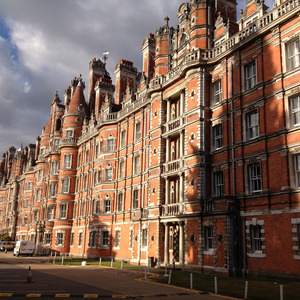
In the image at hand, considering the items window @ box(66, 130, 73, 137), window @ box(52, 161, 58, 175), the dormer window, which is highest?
the dormer window

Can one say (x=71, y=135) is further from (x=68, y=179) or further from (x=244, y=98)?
(x=244, y=98)

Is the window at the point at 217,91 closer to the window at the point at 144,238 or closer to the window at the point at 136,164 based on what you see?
the window at the point at 136,164

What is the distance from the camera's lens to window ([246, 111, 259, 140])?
89.8 ft

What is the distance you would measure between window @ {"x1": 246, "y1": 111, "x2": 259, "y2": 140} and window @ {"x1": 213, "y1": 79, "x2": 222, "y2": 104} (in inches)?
161

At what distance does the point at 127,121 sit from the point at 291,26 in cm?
2515

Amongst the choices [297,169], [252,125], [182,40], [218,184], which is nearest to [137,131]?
[182,40]

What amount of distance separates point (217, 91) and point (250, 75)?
389 centimetres

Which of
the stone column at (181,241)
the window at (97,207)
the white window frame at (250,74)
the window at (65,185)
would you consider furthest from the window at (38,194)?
the white window frame at (250,74)

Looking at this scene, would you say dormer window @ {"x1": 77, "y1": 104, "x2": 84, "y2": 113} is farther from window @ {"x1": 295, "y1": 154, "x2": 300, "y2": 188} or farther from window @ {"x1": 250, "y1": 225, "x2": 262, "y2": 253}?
window @ {"x1": 295, "y1": 154, "x2": 300, "y2": 188}

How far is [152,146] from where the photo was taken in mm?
37344

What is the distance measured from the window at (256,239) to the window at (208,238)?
3442 mm

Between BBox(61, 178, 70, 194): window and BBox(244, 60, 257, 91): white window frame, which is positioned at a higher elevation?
BBox(244, 60, 257, 91): white window frame

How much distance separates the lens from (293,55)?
25.2 m

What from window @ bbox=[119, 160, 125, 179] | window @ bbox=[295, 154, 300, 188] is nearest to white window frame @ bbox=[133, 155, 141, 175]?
window @ bbox=[119, 160, 125, 179]
